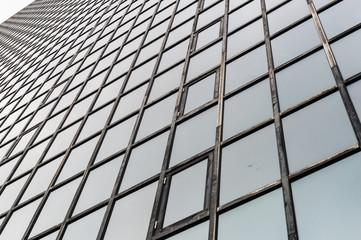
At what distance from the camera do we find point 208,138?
9.52 metres

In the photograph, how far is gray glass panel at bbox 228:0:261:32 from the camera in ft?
44.0

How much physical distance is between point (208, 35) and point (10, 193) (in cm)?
874

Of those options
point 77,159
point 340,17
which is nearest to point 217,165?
point 340,17

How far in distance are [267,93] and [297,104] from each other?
42.4 inches

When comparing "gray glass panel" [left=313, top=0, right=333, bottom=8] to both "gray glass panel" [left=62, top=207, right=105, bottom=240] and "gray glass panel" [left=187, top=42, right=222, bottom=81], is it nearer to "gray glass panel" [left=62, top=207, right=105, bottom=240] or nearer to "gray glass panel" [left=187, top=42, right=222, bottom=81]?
"gray glass panel" [left=187, top=42, right=222, bottom=81]

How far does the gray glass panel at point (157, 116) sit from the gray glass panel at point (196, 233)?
423cm

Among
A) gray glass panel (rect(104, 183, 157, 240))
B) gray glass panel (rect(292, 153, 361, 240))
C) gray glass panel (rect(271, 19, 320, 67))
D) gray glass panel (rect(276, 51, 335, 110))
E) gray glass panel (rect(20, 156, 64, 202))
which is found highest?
gray glass panel (rect(271, 19, 320, 67))

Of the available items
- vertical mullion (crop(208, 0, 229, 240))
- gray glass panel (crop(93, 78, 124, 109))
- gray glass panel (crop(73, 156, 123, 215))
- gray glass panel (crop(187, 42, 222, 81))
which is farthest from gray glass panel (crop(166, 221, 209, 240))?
gray glass panel (crop(93, 78, 124, 109))

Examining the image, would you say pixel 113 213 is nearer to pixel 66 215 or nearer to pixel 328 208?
pixel 66 215

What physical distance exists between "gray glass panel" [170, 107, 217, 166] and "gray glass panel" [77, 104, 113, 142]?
4.68 meters

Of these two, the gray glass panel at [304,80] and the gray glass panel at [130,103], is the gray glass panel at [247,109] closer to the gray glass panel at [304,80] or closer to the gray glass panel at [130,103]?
the gray glass panel at [304,80]

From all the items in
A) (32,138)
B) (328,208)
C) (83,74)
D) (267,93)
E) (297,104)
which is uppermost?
(83,74)

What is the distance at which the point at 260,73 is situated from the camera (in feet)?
33.5

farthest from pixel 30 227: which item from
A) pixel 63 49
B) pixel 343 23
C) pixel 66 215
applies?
pixel 63 49
